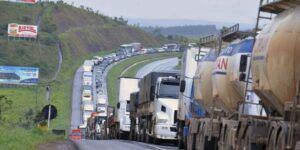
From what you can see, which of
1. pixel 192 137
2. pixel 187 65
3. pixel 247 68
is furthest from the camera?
pixel 187 65

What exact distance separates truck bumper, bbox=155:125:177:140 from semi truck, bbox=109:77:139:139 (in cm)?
1489

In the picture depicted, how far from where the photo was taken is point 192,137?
2925 centimetres

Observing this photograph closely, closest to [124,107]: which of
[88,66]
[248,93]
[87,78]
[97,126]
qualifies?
[97,126]

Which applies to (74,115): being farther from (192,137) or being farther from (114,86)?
(192,137)

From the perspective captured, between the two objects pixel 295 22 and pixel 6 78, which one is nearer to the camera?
pixel 295 22

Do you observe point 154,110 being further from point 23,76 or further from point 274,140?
point 23,76

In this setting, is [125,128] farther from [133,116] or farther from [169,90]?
[169,90]

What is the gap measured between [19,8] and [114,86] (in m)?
29.7

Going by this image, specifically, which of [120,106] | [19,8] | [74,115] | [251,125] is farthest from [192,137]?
[19,8]

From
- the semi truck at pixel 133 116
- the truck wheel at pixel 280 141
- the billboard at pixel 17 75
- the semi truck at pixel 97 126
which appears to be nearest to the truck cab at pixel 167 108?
the semi truck at pixel 133 116

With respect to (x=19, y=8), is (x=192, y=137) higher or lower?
lower

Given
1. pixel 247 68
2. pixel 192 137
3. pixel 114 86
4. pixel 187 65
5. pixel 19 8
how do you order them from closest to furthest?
1. pixel 247 68
2. pixel 192 137
3. pixel 187 65
4. pixel 114 86
5. pixel 19 8

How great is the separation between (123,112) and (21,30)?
73.5 meters

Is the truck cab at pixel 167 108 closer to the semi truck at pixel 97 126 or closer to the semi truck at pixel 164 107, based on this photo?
the semi truck at pixel 164 107
